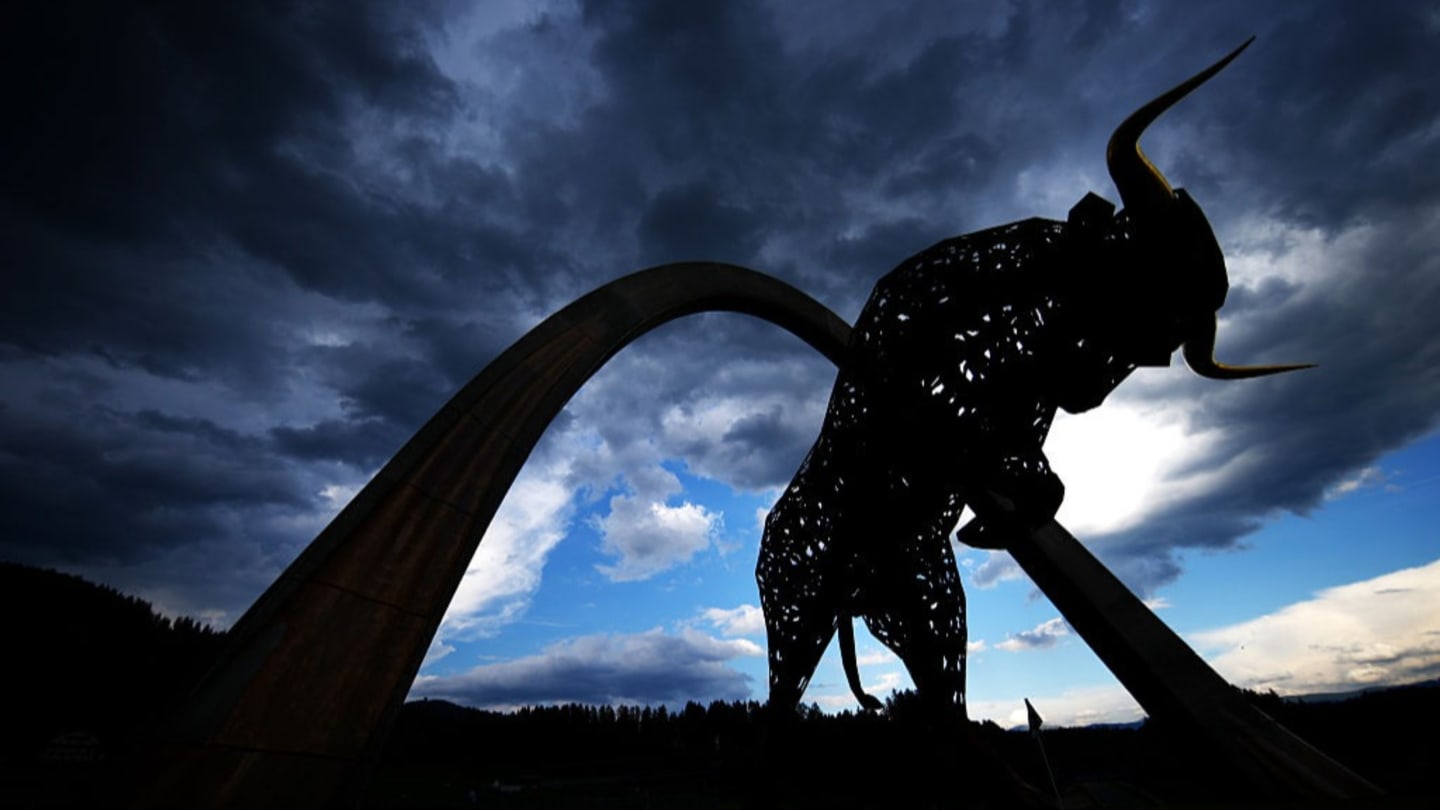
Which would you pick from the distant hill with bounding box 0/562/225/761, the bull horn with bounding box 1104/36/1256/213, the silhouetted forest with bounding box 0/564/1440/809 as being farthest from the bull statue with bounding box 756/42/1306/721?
the distant hill with bounding box 0/562/225/761

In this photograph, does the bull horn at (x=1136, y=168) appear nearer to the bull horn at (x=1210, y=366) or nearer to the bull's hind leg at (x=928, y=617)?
the bull horn at (x=1210, y=366)

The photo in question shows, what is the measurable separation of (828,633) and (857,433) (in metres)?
2.38

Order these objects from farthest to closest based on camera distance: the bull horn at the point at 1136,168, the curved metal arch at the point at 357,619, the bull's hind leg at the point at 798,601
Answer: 1. the bull's hind leg at the point at 798,601
2. the bull horn at the point at 1136,168
3. the curved metal arch at the point at 357,619

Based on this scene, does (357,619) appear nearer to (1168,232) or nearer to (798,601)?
(798,601)

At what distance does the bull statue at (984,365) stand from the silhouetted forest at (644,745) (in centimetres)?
127

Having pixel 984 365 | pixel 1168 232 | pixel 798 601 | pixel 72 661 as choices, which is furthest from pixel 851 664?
pixel 72 661

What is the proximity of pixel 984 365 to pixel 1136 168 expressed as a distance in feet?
5.95

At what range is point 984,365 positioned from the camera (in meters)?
5.12

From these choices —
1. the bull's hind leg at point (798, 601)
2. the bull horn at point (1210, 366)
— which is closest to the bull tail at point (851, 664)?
the bull's hind leg at point (798, 601)

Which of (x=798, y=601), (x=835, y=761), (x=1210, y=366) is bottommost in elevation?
(x=835, y=761)

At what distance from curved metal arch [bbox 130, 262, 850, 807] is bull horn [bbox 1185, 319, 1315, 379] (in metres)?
5.00

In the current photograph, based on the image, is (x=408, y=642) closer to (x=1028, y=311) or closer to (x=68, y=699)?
(x=1028, y=311)

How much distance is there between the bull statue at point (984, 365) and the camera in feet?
15.4

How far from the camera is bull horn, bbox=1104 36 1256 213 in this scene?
4.53 m
